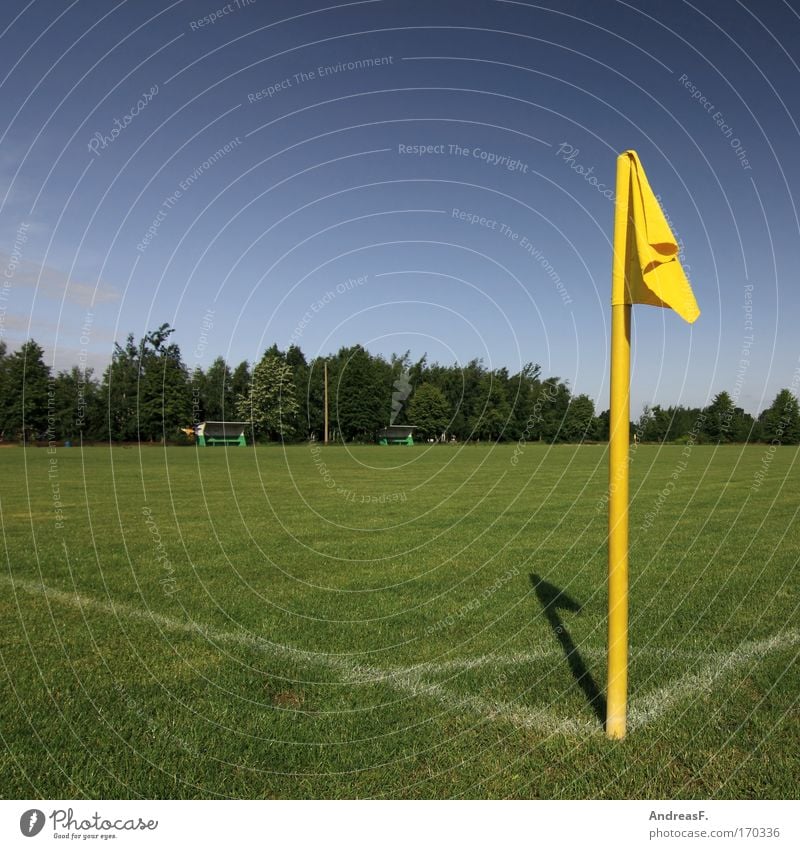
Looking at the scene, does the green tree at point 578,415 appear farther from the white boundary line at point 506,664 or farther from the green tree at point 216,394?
the white boundary line at point 506,664

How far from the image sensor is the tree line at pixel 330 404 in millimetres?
52875

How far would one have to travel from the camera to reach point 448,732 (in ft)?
13.1

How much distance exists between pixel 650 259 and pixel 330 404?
66.6 meters

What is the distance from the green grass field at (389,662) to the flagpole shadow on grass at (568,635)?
0.09ft

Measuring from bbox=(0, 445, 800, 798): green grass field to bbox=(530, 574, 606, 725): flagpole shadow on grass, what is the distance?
27 millimetres

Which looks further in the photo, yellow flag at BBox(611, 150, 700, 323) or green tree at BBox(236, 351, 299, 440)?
green tree at BBox(236, 351, 299, 440)

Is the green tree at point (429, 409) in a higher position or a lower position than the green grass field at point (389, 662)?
higher

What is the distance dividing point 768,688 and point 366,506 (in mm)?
11662

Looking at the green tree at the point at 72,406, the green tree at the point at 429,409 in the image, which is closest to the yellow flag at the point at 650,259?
the green tree at the point at 72,406

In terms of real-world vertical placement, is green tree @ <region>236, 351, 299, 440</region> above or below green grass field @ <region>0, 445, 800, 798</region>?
above

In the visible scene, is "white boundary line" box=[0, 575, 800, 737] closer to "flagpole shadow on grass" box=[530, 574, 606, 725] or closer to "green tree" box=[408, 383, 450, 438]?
"flagpole shadow on grass" box=[530, 574, 606, 725]

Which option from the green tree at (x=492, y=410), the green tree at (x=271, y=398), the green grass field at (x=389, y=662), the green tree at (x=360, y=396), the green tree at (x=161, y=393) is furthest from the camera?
the green tree at (x=492, y=410)

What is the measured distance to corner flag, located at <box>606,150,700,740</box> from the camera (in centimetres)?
343

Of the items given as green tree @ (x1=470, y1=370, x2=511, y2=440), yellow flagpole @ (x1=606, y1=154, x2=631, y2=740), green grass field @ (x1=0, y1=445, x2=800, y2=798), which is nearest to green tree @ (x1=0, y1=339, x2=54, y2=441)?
green tree @ (x1=470, y1=370, x2=511, y2=440)
